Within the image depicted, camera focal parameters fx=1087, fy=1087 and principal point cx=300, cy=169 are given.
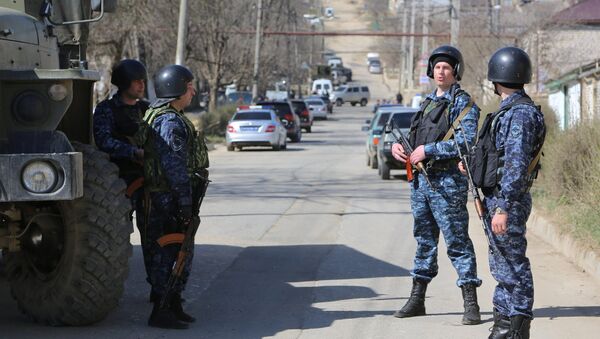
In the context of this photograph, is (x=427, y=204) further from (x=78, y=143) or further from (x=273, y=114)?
(x=273, y=114)

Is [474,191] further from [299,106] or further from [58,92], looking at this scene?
[299,106]

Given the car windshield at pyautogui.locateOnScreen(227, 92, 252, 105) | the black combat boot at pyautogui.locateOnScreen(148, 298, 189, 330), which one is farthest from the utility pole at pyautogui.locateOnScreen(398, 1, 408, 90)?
the black combat boot at pyautogui.locateOnScreen(148, 298, 189, 330)

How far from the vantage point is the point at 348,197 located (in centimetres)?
1892

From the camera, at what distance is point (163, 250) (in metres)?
8.03

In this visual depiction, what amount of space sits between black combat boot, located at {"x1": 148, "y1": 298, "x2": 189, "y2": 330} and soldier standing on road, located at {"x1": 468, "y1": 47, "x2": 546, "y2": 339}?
7.45 feet

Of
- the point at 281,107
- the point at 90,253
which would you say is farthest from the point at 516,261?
the point at 281,107

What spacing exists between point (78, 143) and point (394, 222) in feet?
26.2

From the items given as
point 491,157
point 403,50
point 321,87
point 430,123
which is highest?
point 403,50

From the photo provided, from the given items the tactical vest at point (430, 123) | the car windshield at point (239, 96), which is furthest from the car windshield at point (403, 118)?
the car windshield at point (239, 96)

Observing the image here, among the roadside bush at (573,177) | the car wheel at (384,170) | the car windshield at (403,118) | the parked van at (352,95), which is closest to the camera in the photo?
the roadside bush at (573,177)

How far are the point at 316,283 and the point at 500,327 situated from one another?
3.07 m

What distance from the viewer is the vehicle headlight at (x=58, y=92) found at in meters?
7.30

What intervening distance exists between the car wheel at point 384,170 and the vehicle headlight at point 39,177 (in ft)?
53.4

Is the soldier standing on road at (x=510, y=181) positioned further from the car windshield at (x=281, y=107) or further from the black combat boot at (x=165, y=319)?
the car windshield at (x=281, y=107)
